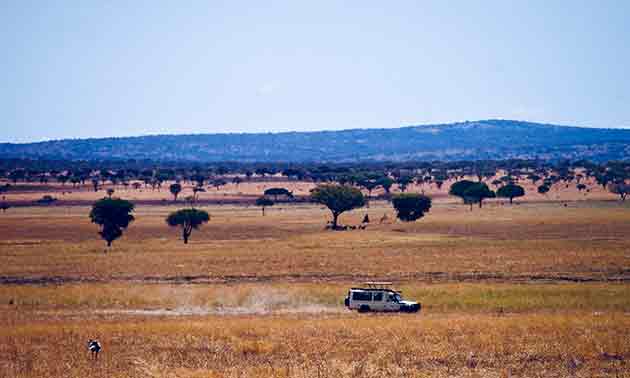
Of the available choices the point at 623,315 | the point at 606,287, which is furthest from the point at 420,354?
the point at 606,287

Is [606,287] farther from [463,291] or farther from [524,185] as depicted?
[524,185]

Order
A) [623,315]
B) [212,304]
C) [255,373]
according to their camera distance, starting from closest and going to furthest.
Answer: [255,373]
[623,315]
[212,304]

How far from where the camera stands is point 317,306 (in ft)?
119

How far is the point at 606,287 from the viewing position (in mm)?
39000

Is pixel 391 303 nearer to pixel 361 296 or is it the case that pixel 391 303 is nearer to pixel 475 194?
pixel 361 296

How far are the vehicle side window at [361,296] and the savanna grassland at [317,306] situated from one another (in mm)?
988

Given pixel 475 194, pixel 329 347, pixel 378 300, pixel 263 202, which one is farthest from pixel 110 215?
pixel 475 194

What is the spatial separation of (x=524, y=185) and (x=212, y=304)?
139114 mm

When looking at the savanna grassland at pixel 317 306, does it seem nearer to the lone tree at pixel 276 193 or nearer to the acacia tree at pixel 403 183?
the lone tree at pixel 276 193

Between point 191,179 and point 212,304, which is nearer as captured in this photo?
point 212,304

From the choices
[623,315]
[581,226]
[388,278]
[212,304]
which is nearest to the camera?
[623,315]

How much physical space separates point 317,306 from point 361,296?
276cm

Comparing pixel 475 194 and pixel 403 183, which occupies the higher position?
pixel 475 194

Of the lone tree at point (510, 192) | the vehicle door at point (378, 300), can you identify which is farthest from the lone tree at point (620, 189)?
the vehicle door at point (378, 300)
